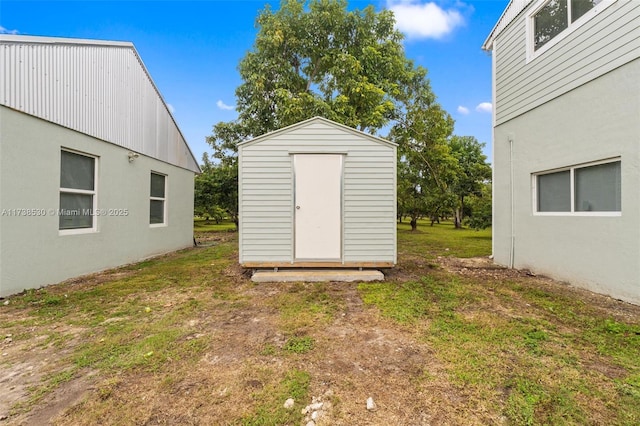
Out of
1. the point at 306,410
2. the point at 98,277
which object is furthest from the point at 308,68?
the point at 306,410

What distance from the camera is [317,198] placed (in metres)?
4.94

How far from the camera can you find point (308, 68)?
468 inches

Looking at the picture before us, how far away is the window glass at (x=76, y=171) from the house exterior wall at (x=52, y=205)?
0.49 feet

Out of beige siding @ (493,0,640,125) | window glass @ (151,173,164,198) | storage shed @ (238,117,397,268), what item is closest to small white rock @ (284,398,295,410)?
storage shed @ (238,117,397,268)

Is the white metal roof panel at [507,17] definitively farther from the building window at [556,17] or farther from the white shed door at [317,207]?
the white shed door at [317,207]

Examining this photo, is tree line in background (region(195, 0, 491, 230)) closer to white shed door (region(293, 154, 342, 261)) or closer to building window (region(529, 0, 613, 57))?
building window (region(529, 0, 613, 57))

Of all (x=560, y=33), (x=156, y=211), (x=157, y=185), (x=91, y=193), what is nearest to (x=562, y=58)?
(x=560, y=33)

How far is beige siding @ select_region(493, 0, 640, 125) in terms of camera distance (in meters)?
3.77

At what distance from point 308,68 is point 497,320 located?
38.5 feet

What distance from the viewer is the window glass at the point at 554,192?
15.5 feet

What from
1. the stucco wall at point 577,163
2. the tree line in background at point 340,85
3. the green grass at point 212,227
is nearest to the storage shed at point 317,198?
the stucco wall at point 577,163

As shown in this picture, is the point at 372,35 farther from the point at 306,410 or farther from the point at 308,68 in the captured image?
the point at 306,410

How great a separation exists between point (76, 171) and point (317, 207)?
4584 mm

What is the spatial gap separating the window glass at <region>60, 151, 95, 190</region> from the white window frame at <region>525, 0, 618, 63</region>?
29.1ft
